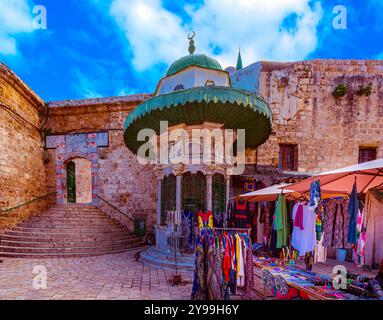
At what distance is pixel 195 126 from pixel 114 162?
255 inches

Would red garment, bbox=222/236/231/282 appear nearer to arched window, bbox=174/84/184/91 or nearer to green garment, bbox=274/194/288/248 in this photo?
green garment, bbox=274/194/288/248

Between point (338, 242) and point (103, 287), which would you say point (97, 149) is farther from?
point (338, 242)

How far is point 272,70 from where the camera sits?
11781 mm

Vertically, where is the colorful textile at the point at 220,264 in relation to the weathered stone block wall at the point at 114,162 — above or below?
below

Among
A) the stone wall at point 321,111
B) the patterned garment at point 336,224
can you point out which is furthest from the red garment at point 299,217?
the stone wall at point 321,111

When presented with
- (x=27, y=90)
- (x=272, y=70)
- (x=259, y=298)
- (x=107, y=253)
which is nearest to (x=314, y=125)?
(x=272, y=70)

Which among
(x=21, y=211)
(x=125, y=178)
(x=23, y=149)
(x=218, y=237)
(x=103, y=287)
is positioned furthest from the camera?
(x=125, y=178)

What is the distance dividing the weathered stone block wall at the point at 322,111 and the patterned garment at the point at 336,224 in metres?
5.89

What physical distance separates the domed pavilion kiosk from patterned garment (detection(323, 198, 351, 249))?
350 centimetres

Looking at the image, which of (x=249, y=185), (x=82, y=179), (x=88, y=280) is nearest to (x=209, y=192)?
(x=249, y=185)

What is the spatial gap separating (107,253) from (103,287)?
399cm

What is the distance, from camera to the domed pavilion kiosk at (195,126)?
705 centimetres

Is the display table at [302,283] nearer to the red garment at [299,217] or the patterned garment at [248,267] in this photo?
the patterned garment at [248,267]

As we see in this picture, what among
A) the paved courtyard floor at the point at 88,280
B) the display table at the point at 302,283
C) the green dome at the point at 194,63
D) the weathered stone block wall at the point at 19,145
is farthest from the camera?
the weathered stone block wall at the point at 19,145
